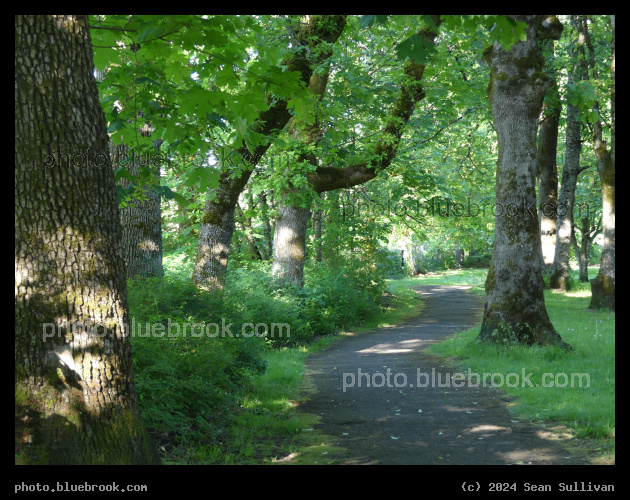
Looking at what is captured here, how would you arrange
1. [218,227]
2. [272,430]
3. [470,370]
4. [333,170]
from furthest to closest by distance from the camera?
[333,170]
[218,227]
[470,370]
[272,430]

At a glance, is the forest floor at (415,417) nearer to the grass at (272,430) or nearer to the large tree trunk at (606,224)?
the grass at (272,430)

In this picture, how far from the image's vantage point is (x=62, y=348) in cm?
409

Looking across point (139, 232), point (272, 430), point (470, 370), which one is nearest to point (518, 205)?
point (470, 370)

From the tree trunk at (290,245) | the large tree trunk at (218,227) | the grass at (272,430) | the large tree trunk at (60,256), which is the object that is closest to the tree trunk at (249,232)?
the tree trunk at (290,245)

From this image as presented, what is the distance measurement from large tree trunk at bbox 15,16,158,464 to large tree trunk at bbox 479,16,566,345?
7.99m

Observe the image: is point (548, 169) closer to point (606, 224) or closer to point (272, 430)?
point (606, 224)

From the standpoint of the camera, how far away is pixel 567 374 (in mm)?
8227

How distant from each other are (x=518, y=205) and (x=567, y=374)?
3440mm

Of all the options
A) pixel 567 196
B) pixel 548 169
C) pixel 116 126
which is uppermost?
pixel 548 169

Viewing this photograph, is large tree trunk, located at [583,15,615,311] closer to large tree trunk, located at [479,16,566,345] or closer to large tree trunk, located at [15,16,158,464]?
large tree trunk, located at [479,16,566,345]

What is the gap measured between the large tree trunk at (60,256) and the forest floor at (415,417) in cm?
232

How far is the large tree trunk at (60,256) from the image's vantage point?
13.2 feet

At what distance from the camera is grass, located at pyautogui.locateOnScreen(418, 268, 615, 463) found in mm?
6203
